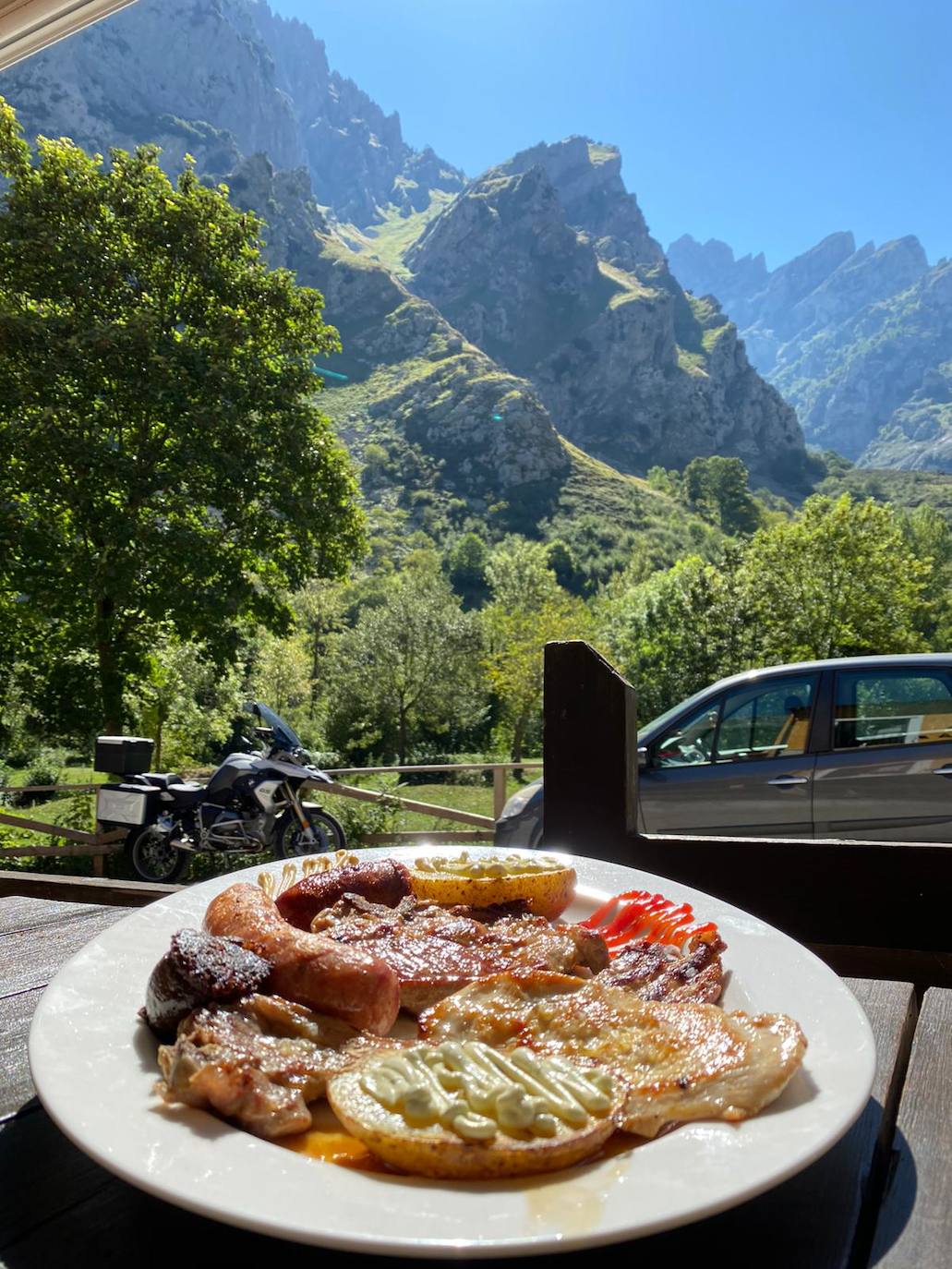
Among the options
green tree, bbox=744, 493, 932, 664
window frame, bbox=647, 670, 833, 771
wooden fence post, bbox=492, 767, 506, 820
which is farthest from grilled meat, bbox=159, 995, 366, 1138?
green tree, bbox=744, 493, 932, 664

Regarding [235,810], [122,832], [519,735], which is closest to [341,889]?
[235,810]

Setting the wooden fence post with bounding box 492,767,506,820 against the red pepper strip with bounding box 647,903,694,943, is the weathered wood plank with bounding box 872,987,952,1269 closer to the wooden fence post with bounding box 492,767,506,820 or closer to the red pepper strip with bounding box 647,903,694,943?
the red pepper strip with bounding box 647,903,694,943

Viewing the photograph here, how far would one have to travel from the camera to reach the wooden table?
589 millimetres

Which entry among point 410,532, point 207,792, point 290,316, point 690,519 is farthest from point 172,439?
point 690,519

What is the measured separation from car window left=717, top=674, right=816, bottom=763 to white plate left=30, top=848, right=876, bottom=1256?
546 cm

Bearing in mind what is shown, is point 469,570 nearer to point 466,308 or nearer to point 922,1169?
point 466,308

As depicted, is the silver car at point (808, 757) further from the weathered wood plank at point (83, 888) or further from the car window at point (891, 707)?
the weathered wood plank at point (83, 888)

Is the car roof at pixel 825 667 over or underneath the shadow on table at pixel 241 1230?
over

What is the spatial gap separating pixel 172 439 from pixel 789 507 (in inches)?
3957

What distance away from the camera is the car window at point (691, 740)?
6.09 metres

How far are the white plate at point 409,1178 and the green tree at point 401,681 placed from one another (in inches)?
1374

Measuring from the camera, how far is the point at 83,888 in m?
1.75

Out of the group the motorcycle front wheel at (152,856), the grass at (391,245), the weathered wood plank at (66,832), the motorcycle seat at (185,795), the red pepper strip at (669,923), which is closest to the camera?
the red pepper strip at (669,923)

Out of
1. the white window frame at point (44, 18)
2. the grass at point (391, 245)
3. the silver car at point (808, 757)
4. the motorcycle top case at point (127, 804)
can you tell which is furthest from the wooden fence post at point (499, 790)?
the grass at point (391, 245)
